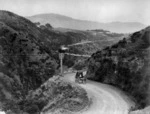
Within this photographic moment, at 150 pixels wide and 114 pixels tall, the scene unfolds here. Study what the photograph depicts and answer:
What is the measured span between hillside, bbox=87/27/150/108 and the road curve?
0.97m

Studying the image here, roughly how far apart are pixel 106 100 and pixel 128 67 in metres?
5.45

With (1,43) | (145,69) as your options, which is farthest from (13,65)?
(145,69)

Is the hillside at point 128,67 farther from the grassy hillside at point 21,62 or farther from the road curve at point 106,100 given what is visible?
the grassy hillside at point 21,62

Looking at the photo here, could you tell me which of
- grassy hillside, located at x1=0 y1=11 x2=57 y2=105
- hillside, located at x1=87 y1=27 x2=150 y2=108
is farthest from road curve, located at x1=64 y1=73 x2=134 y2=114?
grassy hillside, located at x1=0 y1=11 x2=57 y2=105

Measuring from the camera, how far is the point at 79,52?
136 meters

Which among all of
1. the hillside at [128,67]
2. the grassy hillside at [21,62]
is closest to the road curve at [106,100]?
the hillside at [128,67]

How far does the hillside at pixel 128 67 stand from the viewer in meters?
28.6

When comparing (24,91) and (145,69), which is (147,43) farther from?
(24,91)

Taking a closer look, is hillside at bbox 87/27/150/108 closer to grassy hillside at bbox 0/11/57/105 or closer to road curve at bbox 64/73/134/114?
road curve at bbox 64/73/134/114

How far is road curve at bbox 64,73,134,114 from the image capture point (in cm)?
2615

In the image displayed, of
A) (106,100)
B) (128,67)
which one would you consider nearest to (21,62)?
(128,67)

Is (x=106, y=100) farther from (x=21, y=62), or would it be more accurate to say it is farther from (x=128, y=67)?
(x=21, y=62)

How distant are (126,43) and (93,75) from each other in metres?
6.46

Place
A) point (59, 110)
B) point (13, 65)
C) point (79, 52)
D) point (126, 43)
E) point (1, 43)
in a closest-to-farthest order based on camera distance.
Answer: point (59, 110)
point (126, 43)
point (13, 65)
point (1, 43)
point (79, 52)
